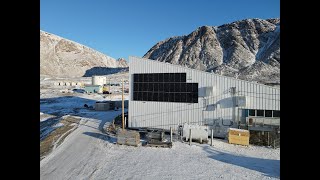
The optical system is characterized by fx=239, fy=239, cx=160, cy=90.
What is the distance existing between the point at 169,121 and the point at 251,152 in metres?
8.91

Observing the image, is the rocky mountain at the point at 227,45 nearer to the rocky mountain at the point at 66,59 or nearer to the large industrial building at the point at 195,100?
the rocky mountain at the point at 66,59

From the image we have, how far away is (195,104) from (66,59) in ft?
528

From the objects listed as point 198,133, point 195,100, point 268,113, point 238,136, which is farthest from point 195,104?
point 268,113

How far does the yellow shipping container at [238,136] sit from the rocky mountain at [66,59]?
14667 centimetres

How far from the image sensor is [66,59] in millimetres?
167625

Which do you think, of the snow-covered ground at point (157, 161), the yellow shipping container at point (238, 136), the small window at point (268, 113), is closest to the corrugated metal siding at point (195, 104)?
the small window at point (268, 113)

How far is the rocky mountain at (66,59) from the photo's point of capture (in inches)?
6152

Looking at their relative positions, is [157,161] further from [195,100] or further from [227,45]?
[227,45]
